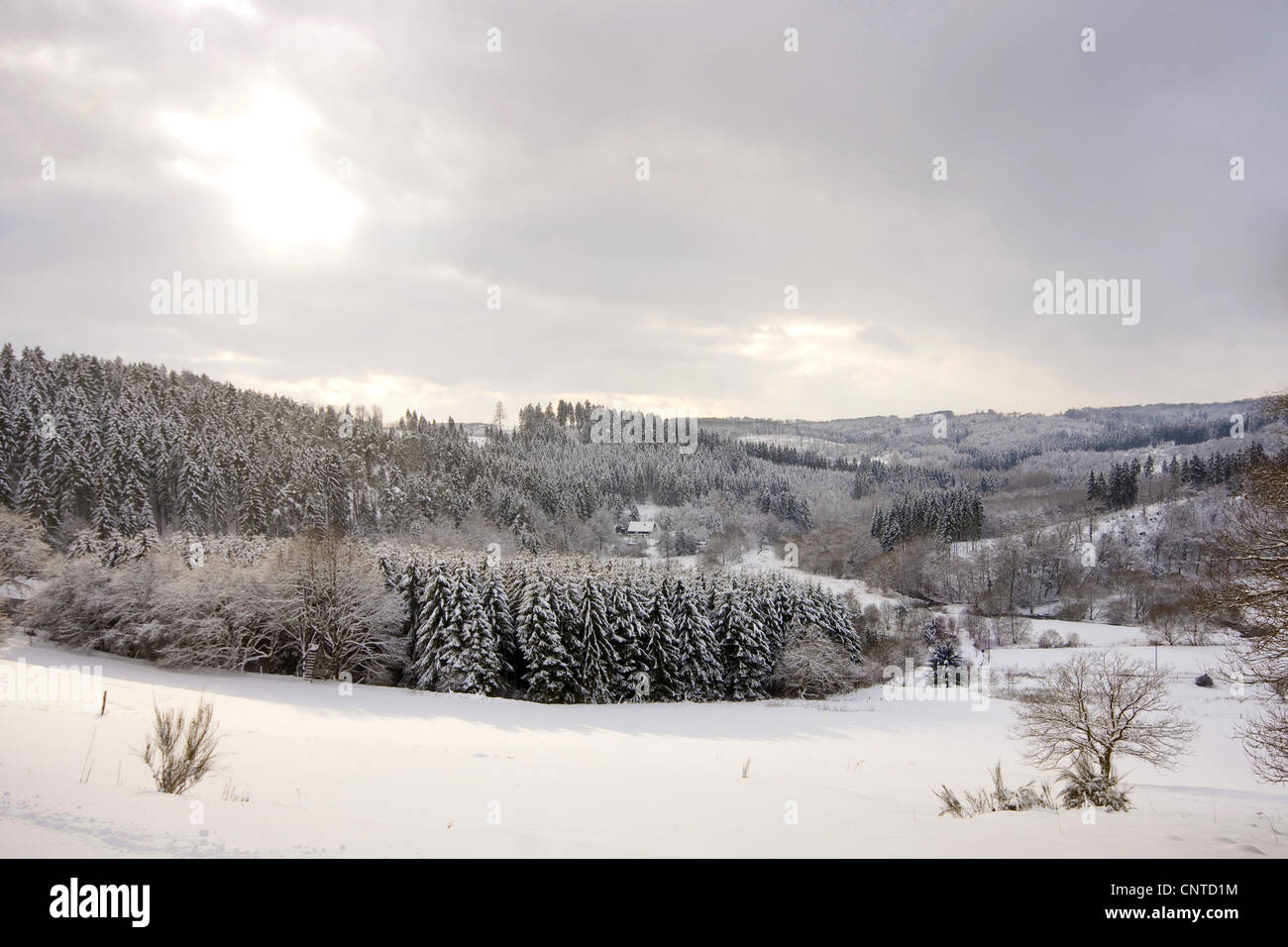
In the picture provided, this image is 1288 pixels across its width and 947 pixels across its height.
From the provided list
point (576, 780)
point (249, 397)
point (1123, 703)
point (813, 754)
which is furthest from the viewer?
point (249, 397)

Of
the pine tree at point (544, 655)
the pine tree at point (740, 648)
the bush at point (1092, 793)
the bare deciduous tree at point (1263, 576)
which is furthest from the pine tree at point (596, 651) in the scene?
the bare deciduous tree at point (1263, 576)

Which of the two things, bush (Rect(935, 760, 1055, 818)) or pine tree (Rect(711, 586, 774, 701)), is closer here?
bush (Rect(935, 760, 1055, 818))

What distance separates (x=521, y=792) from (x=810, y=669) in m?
34.6

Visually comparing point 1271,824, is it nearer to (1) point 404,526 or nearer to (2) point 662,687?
(2) point 662,687

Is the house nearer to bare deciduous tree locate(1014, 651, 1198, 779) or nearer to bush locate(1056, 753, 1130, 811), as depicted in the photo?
bare deciduous tree locate(1014, 651, 1198, 779)

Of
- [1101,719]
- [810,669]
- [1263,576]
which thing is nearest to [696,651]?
[810,669]

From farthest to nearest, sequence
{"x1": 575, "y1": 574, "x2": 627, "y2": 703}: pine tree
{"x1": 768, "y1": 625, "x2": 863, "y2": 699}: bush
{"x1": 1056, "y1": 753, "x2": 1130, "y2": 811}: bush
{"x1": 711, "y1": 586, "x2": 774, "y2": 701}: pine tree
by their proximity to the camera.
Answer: {"x1": 768, "y1": 625, "x2": 863, "y2": 699}: bush → {"x1": 711, "y1": 586, "x2": 774, "y2": 701}: pine tree → {"x1": 575, "y1": 574, "x2": 627, "y2": 703}: pine tree → {"x1": 1056, "y1": 753, "x2": 1130, "y2": 811}: bush

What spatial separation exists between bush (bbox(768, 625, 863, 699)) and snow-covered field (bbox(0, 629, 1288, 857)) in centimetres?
1451

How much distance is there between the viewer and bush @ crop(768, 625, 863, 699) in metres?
43.1

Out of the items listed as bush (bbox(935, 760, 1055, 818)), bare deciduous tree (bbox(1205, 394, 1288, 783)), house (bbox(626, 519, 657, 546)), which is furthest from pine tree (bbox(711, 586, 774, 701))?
house (bbox(626, 519, 657, 546))

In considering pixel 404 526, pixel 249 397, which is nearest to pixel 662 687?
pixel 404 526

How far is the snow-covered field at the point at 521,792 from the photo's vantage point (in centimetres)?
656

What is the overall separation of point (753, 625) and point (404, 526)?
62590 mm

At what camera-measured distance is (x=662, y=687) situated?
39.8 meters
